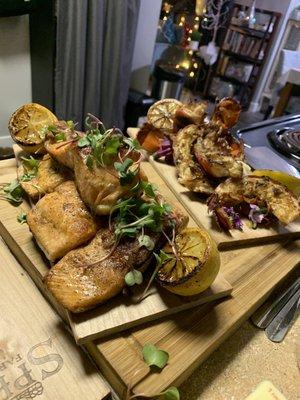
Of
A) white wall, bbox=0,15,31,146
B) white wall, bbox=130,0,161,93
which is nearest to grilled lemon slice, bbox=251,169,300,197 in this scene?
white wall, bbox=0,15,31,146

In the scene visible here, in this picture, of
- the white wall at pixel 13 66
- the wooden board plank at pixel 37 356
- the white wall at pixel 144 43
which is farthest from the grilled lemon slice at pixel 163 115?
the white wall at pixel 144 43

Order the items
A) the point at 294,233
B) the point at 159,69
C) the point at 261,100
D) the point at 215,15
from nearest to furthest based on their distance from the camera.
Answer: the point at 294,233 < the point at 159,69 < the point at 215,15 < the point at 261,100

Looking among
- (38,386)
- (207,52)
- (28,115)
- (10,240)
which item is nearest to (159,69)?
(207,52)

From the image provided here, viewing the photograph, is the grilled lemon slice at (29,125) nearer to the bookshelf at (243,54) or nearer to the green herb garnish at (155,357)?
the green herb garnish at (155,357)

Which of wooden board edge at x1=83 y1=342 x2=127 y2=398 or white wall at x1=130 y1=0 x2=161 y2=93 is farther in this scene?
white wall at x1=130 y1=0 x2=161 y2=93

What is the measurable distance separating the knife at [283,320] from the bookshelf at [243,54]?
489cm

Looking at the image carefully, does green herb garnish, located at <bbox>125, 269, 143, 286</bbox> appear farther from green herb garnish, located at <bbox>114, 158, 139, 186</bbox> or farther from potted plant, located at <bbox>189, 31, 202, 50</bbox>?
potted plant, located at <bbox>189, 31, 202, 50</bbox>

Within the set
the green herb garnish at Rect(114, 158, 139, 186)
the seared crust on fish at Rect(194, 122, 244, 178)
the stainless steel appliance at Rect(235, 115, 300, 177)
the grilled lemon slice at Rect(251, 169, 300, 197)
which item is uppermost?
the green herb garnish at Rect(114, 158, 139, 186)

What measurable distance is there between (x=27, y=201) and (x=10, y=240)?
14 cm

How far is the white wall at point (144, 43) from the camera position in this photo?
10.7 feet

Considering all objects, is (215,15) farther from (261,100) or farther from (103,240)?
(103,240)

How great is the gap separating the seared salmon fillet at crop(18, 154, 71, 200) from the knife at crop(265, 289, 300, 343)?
2.17 ft

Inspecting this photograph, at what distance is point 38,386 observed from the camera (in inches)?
24.9

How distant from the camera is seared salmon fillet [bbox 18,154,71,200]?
36.5 inches
